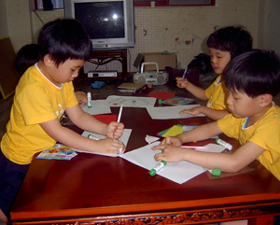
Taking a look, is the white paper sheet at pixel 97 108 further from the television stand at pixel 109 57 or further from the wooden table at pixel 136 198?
the television stand at pixel 109 57

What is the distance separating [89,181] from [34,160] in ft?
0.79

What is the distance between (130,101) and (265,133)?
2.86 feet

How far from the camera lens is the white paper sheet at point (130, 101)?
1.60 meters

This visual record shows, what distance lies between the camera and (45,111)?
1.02 m

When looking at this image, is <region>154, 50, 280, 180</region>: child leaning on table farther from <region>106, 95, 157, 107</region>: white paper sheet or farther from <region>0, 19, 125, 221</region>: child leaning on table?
<region>106, 95, 157, 107</region>: white paper sheet

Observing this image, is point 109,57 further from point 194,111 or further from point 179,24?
point 194,111

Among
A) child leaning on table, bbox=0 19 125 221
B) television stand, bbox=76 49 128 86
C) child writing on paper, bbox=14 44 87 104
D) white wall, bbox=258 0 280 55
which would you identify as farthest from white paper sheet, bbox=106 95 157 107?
white wall, bbox=258 0 280 55

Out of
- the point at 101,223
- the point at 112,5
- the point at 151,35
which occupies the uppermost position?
the point at 112,5

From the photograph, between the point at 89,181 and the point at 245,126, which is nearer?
the point at 89,181

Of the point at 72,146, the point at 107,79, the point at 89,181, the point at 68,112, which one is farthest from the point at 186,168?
the point at 107,79

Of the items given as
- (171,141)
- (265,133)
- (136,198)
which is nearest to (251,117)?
(265,133)

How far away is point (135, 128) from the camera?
125 centimetres

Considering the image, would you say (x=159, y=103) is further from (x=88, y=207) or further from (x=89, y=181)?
(x=88, y=207)

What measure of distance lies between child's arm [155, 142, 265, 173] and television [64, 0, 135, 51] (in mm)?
3352
